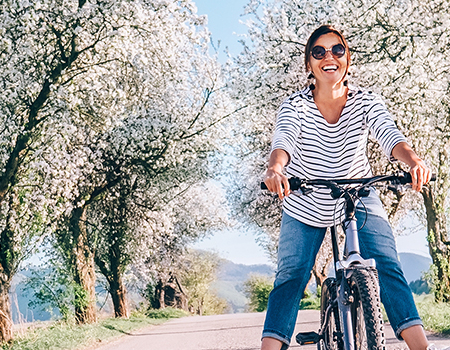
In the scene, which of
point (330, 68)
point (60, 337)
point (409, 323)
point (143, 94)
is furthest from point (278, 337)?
point (143, 94)

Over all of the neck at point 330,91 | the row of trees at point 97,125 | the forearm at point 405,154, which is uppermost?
the row of trees at point 97,125

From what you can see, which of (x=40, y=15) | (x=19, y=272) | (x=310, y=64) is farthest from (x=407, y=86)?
(x=19, y=272)

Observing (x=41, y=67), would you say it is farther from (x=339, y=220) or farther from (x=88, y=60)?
(x=339, y=220)

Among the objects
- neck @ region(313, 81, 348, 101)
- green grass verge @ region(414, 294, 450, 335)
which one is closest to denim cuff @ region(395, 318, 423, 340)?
neck @ region(313, 81, 348, 101)

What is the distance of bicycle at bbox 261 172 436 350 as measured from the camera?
257 cm

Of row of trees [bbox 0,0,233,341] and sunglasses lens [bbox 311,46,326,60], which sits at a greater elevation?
row of trees [bbox 0,0,233,341]

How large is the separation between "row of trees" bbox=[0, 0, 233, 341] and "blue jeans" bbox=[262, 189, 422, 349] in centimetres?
915

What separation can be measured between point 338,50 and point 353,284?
154cm

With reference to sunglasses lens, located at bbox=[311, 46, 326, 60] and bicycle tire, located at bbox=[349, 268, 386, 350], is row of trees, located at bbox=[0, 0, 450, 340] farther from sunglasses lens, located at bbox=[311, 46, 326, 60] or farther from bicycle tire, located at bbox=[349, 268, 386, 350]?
bicycle tire, located at bbox=[349, 268, 386, 350]

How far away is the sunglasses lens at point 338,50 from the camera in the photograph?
3.43m

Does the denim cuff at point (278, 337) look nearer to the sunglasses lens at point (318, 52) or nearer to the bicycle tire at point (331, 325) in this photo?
the bicycle tire at point (331, 325)

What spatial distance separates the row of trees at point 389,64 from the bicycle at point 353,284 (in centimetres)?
884

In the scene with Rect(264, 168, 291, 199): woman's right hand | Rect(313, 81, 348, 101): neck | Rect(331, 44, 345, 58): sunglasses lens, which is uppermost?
Rect(331, 44, 345, 58): sunglasses lens

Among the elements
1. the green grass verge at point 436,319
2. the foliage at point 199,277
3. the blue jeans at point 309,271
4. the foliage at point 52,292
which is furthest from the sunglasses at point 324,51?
the foliage at point 199,277
